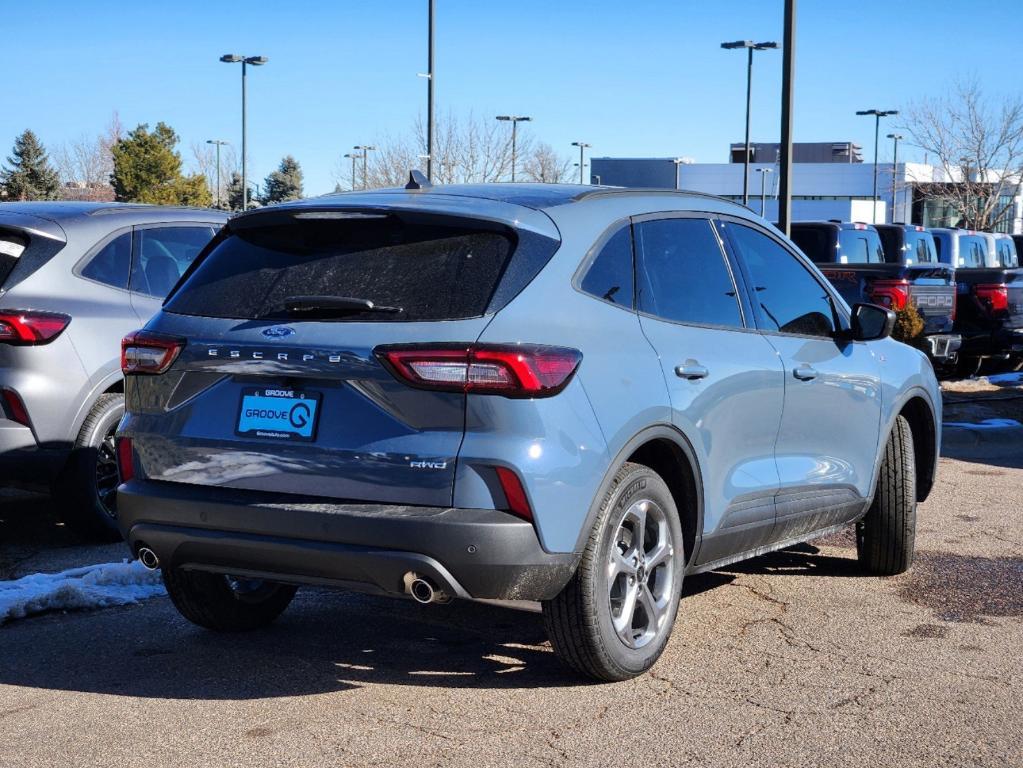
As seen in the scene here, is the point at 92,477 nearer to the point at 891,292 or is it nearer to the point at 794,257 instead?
the point at 794,257

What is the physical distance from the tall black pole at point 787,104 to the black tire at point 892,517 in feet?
25.6

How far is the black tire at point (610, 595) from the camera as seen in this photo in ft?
14.9

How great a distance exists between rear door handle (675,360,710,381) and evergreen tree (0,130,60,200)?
211 feet

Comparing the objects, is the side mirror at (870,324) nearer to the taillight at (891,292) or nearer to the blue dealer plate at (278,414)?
the blue dealer plate at (278,414)

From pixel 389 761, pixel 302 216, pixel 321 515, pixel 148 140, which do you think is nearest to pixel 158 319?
pixel 302 216

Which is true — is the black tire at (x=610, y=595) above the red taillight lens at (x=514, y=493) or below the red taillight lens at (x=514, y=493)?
below

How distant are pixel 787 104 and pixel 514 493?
36.4ft

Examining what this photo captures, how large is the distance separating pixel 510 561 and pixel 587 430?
50 cm

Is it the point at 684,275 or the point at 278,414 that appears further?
the point at 684,275

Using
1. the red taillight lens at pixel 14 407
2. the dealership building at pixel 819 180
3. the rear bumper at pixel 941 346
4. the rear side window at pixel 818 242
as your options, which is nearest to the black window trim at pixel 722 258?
the red taillight lens at pixel 14 407

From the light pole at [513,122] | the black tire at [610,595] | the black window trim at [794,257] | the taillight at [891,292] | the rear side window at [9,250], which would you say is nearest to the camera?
the black tire at [610,595]

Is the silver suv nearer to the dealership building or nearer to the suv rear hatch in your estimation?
the suv rear hatch

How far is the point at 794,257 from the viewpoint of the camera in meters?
6.27

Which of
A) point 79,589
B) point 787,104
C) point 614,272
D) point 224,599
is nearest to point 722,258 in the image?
point 614,272
